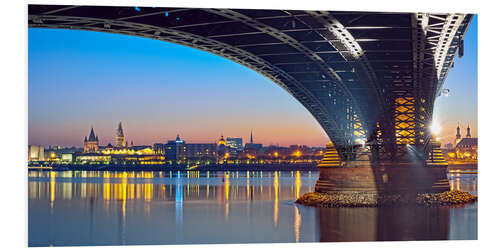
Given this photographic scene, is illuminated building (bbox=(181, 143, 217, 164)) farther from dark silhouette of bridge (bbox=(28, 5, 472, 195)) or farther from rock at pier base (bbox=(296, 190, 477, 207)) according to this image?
dark silhouette of bridge (bbox=(28, 5, 472, 195))

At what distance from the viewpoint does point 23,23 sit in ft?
64.6

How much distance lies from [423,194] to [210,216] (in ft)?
44.9

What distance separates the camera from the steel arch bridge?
88.9 feet

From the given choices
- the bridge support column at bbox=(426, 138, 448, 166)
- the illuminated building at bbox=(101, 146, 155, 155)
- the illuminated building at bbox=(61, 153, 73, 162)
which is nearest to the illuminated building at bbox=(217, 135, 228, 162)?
the illuminated building at bbox=(101, 146, 155, 155)

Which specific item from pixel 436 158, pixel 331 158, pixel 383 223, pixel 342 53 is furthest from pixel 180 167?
pixel 342 53

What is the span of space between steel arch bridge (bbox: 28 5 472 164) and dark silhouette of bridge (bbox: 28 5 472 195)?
0.05 metres

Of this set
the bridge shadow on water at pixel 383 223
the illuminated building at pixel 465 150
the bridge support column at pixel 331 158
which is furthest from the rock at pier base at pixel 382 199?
the illuminated building at pixel 465 150

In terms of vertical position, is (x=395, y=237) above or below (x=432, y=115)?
below

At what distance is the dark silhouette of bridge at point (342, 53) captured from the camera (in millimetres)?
27188

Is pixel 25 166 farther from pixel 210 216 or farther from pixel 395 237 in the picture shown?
pixel 210 216

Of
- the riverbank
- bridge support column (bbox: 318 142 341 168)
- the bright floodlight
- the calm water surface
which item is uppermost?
the bright floodlight
